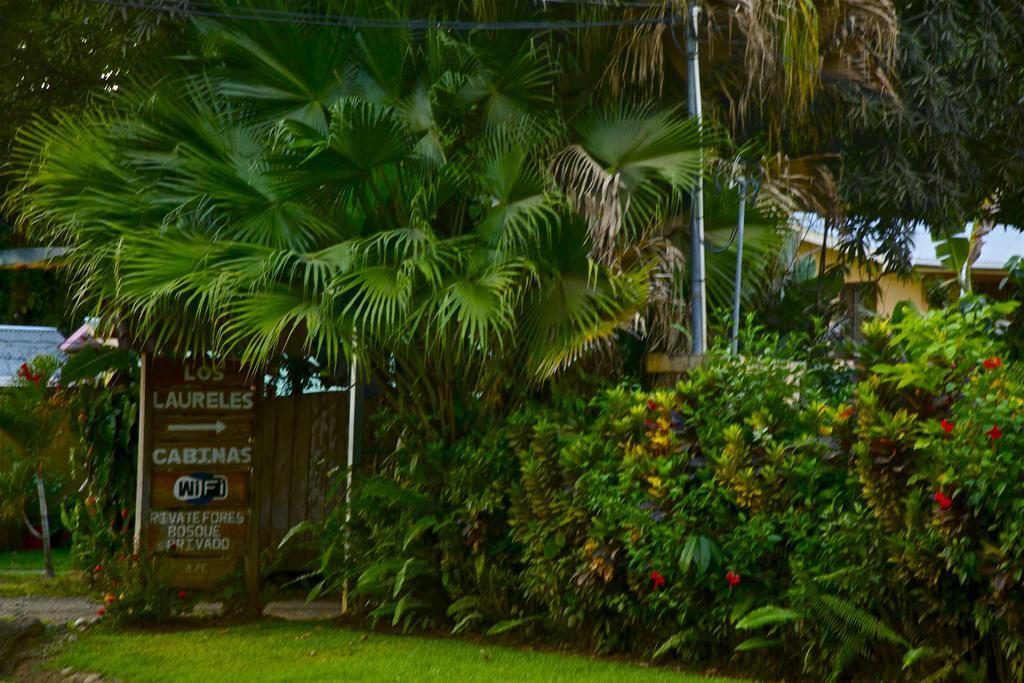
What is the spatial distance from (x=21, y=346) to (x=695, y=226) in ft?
39.4

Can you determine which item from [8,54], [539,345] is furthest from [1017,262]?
[8,54]

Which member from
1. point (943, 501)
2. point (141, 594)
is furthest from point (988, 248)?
point (943, 501)

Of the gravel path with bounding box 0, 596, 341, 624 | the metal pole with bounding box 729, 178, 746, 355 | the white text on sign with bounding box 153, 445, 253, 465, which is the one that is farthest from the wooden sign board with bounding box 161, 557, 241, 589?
the metal pole with bounding box 729, 178, 746, 355

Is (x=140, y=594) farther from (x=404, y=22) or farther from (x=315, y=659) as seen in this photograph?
(x=404, y=22)

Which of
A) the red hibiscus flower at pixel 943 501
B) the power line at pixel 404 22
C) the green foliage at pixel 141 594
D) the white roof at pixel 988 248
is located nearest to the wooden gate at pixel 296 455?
the green foliage at pixel 141 594

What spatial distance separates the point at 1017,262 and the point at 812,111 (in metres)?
3.01

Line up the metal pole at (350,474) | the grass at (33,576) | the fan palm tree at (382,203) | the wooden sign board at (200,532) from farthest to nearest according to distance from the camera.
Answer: the grass at (33,576) < the wooden sign board at (200,532) < the metal pole at (350,474) < the fan palm tree at (382,203)

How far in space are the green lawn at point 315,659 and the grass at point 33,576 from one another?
3.47 metres

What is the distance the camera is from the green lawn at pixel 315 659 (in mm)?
8125

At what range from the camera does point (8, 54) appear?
15133mm

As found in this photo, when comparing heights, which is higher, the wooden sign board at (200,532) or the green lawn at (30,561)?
the wooden sign board at (200,532)

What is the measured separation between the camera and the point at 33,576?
581 inches

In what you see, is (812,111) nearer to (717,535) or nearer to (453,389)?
(453,389)

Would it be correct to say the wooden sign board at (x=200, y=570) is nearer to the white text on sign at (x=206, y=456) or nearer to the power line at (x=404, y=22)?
the white text on sign at (x=206, y=456)
